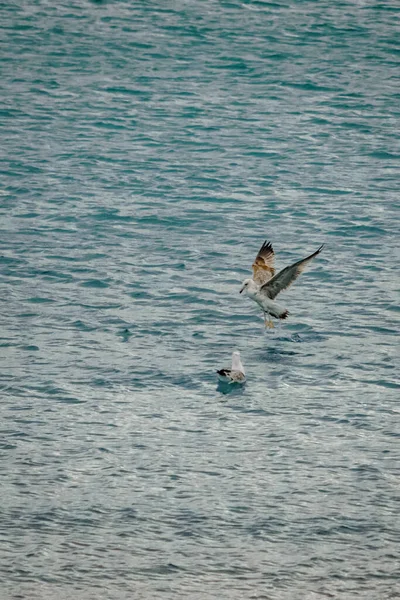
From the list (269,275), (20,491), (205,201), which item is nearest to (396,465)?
(20,491)

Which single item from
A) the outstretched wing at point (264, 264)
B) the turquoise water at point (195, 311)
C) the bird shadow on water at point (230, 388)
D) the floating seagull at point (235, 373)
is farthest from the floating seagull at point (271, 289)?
the bird shadow on water at point (230, 388)

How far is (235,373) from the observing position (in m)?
16.6

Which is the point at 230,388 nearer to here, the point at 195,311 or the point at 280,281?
the point at 280,281

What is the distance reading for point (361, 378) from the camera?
1702 cm

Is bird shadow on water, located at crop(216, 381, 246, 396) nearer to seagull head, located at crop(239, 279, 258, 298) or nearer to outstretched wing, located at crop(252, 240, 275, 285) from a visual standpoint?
seagull head, located at crop(239, 279, 258, 298)

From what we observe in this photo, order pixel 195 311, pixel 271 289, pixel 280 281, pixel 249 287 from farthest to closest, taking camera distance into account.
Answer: pixel 195 311, pixel 249 287, pixel 271 289, pixel 280 281

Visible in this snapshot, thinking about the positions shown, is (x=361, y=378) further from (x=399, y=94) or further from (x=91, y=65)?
(x=91, y=65)

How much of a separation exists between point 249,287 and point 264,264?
1.04 meters

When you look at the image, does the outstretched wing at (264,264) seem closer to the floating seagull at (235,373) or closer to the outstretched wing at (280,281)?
the outstretched wing at (280,281)

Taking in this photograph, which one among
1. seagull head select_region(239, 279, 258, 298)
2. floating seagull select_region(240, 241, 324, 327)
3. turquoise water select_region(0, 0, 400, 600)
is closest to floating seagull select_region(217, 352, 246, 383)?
turquoise water select_region(0, 0, 400, 600)

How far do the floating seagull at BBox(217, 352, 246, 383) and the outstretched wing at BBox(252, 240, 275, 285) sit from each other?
3437 mm

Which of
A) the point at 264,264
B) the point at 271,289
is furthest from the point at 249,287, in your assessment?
the point at 264,264

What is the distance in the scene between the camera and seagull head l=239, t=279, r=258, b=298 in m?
19.2

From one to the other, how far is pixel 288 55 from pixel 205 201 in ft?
37.3
